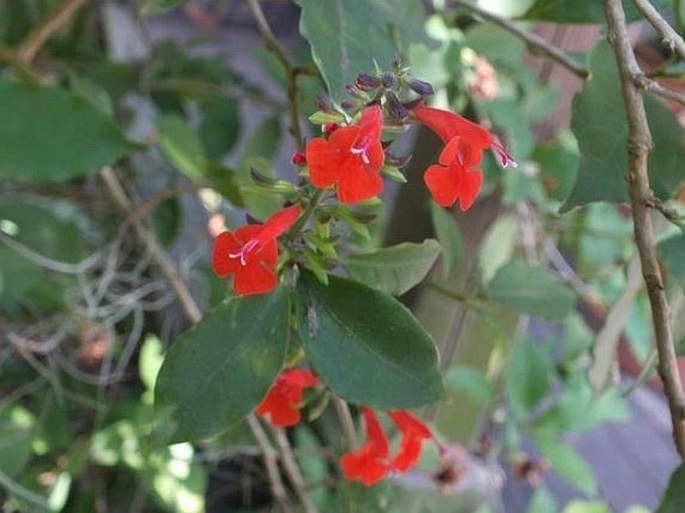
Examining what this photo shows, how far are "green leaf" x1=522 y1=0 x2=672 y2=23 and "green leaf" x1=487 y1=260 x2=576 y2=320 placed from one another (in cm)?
17


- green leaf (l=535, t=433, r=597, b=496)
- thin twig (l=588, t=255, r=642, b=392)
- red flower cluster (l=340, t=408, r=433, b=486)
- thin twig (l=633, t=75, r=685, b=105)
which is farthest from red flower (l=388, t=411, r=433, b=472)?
green leaf (l=535, t=433, r=597, b=496)

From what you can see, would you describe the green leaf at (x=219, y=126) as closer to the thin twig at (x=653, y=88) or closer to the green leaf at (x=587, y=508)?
the green leaf at (x=587, y=508)

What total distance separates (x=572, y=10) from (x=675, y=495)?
247 mm

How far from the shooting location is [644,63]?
0.83 meters

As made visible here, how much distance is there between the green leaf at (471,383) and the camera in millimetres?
924

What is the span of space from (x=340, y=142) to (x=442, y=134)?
→ 0.19 ft

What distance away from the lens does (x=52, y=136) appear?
690 millimetres

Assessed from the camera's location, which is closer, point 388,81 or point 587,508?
point 388,81

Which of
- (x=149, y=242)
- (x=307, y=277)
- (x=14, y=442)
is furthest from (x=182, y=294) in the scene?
(x=307, y=277)

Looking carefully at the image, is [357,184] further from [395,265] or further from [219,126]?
[219,126]

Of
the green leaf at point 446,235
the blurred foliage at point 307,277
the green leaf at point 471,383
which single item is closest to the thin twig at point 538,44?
the blurred foliage at point 307,277

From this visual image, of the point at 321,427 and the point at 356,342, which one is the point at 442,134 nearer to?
the point at 356,342

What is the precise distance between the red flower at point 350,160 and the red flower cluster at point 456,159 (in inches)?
0.9

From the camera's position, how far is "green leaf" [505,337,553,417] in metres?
0.96
